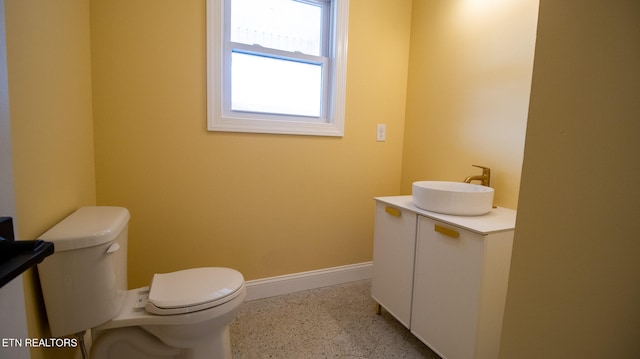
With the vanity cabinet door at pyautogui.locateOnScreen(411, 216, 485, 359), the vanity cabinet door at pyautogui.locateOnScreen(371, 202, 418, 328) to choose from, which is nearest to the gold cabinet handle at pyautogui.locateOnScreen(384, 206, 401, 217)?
the vanity cabinet door at pyautogui.locateOnScreen(371, 202, 418, 328)

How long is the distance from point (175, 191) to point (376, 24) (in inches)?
68.9

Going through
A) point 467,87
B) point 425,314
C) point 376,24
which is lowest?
point 425,314

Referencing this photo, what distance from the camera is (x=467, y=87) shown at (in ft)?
5.55

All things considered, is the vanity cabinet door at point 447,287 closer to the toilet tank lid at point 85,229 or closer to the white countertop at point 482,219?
the white countertop at point 482,219

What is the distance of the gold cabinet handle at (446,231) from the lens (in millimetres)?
1189

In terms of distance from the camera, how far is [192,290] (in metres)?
1.13

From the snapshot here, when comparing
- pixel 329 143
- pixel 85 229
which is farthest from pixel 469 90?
pixel 85 229

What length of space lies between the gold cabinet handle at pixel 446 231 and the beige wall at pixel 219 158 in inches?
34.7

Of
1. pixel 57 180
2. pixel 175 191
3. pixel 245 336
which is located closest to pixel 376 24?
pixel 175 191

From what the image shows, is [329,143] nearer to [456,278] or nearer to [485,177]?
[485,177]

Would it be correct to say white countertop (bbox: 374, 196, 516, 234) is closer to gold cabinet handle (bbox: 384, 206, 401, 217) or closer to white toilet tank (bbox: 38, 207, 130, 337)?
gold cabinet handle (bbox: 384, 206, 401, 217)

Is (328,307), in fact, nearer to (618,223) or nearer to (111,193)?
(111,193)

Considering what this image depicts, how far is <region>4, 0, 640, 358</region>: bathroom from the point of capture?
510mm

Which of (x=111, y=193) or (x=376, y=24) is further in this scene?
(x=376, y=24)
